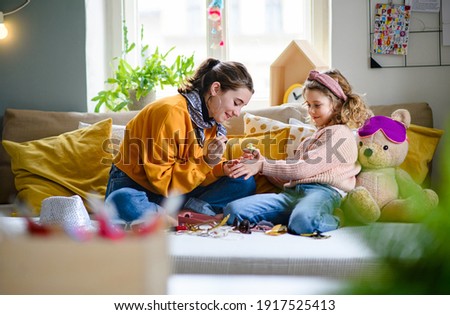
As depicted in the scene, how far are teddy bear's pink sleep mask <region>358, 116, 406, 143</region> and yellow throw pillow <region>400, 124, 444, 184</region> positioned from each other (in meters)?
0.26

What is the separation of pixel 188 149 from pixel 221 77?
0.29 metres

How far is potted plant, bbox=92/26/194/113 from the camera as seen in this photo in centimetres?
310

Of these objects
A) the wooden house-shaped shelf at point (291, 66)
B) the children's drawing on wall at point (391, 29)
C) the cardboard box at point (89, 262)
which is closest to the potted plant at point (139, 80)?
the wooden house-shaped shelf at point (291, 66)

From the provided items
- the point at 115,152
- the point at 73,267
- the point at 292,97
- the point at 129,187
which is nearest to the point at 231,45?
the point at 292,97

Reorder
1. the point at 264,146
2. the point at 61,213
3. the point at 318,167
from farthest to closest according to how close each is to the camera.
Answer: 1. the point at 264,146
2. the point at 318,167
3. the point at 61,213

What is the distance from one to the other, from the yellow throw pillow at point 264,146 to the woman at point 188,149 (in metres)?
0.08

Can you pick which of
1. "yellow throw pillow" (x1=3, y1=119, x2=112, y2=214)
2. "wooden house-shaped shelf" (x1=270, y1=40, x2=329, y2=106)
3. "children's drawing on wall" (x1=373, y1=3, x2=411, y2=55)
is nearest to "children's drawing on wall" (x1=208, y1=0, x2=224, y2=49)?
"wooden house-shaped shelf" (x1=270, y1=40, x2=329, y2=106)

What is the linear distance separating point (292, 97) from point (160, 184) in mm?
1098

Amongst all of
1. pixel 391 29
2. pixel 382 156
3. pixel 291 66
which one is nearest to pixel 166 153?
pixel 382 156

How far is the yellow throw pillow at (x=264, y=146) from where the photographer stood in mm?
2406

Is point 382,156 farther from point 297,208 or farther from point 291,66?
point 291,66

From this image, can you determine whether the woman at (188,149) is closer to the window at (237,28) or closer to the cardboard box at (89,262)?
the window at (237,28)

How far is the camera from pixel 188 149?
7.39ft

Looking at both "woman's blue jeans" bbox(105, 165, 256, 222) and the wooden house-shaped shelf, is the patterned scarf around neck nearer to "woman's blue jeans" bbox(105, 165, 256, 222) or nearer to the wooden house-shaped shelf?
"woman's blue jeans" bbox(105, 165, 256, 222)
